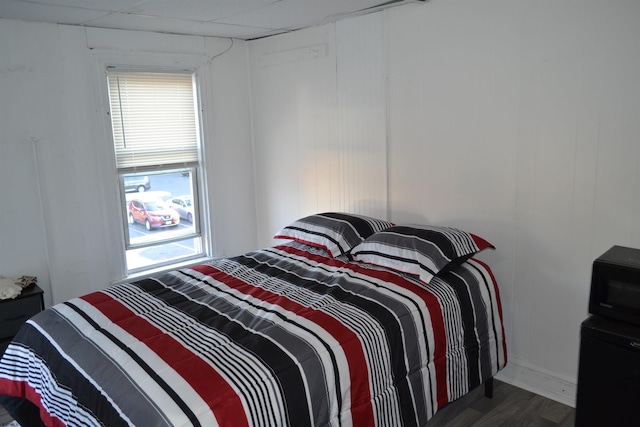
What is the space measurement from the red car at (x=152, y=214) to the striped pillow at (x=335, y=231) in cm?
132

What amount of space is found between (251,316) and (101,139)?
7.32ft

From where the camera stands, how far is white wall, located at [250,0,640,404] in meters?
2.50

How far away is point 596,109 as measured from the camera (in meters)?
2.54

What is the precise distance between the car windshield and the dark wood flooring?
281 centimetres

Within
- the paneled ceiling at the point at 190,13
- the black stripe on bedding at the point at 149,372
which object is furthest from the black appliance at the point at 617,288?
the paneled ceiling at the point at 190,13

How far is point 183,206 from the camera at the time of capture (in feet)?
14.4

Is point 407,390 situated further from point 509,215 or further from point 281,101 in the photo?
point 281,101

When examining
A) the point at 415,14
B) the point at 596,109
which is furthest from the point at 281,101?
the point at 596,109

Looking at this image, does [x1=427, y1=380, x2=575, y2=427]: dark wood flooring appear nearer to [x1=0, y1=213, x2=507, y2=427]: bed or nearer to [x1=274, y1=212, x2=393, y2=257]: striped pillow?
[x1=0, y1=213, x2=507, y2=427]: bed

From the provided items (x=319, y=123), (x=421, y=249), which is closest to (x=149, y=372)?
(x=421, y=249)

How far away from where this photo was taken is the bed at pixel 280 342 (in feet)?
5.93

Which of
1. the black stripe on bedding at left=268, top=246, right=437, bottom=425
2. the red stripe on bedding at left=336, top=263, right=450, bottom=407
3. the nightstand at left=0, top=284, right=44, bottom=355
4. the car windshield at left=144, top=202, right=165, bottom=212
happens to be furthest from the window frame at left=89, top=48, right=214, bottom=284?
the red stripe on bedding at left=336, top=263, right=450, bottom=407

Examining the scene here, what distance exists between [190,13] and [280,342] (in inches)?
93.5

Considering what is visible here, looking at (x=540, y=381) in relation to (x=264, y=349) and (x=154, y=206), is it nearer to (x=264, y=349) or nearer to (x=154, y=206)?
(x=264, y=349)
